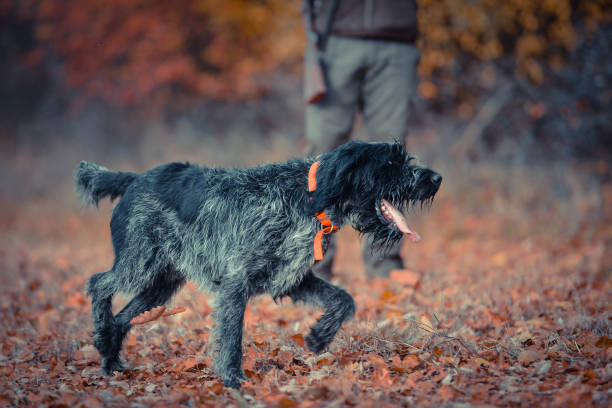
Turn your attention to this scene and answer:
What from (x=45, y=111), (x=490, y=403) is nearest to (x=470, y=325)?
(x=490, y=403)

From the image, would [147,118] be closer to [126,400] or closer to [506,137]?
[506,137]

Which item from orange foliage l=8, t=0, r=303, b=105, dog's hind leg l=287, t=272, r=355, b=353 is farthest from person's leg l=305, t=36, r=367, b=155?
orange foliage l=8, t=0, r=303, b=105

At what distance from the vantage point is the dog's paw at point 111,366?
3.53 metres

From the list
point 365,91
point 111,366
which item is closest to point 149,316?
point 111,366

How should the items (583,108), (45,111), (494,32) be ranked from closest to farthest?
(583,108) → (494,32) → (45,111)

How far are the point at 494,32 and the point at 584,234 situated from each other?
142 inches

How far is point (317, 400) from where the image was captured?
2762mm

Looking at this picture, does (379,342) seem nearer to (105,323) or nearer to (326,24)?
(105,323)

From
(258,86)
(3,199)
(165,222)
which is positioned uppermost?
(258,86)

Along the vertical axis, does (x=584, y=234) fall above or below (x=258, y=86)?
below

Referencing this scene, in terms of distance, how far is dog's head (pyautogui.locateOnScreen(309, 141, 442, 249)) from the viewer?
3197 millimetres

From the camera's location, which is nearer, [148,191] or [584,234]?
[148,191]

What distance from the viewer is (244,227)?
10.8ft

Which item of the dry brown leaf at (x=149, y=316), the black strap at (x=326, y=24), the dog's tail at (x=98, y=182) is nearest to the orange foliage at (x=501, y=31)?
the black strap at (x=326, y=24)
